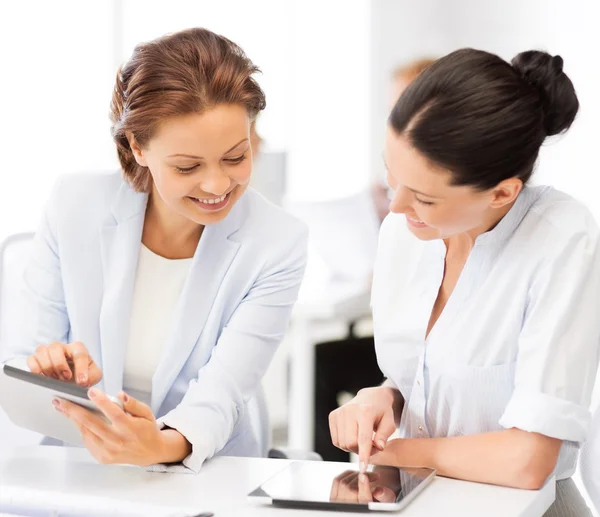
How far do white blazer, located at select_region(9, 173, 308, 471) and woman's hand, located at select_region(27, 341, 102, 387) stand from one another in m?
0.21

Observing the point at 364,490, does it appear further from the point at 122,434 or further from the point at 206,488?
the point at 122,434

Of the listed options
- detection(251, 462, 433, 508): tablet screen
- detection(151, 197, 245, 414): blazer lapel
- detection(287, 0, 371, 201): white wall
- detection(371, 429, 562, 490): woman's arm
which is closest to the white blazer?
detection(151, 197, 245, 414): blazer lapel

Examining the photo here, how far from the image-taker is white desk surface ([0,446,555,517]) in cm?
120

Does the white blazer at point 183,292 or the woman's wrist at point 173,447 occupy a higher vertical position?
the white blazer at point 183,292

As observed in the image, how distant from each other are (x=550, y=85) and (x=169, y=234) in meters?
0.83

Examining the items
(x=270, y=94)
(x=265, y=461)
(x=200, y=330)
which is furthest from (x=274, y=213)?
(x=270, y=94)

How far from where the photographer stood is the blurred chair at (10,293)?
6.05ft

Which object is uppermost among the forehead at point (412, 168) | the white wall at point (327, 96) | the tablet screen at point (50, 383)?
the forehead at point (412, 168)

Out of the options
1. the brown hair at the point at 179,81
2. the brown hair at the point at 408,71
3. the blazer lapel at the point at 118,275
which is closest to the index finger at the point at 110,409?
the blazer lapel at the point at 118,275

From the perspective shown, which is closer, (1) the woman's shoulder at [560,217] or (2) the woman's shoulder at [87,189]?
(1) the woman's shoulder at [560,217]

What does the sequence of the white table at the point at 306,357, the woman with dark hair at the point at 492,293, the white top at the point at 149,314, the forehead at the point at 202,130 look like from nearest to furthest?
the woman with dark hair at the point at 492,293 → the forehead at the point at 202,130 → the white top at the point at 149,314 → the white table at the point at 306,357

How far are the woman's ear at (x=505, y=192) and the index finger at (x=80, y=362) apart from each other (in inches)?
28.3

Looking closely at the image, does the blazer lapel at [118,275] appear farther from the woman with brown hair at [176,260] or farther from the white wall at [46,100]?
the white wall at [46,100]

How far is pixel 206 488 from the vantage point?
1311 millimetres
